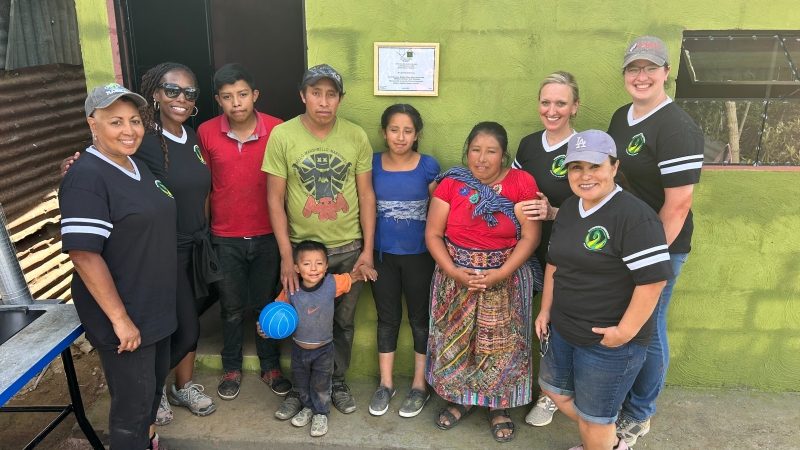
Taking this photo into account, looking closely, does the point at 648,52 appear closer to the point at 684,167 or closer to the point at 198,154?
the point at 684,167

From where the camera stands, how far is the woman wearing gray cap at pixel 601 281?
2.26 meters

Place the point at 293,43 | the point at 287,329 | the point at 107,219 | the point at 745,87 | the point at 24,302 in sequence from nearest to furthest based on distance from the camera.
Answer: the point at 107,219, the point at 24,302, the point at 287,329, the point at 745,87, the point at 293,43

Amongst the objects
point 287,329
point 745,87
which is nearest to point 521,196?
point 287,329

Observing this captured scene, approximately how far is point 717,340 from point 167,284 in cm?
347

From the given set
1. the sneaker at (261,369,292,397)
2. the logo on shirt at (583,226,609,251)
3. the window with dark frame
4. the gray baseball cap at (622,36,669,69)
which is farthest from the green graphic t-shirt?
the window with dark frame

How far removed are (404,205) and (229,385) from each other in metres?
1.71

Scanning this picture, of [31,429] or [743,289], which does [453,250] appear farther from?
[31,429]

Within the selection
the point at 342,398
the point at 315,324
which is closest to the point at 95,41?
the point at 315,324

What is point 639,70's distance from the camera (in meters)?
2.67

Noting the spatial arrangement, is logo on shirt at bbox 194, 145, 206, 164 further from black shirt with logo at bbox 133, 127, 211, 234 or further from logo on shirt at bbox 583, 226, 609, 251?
logo on shirt at bbox 583, 226, 609, 251

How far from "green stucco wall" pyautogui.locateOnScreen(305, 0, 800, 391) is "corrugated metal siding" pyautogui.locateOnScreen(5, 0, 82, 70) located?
3.10 metres

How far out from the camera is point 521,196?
9.60ft

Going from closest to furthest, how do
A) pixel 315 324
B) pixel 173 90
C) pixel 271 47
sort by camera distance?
1. pixel 173 90
2. pixel 315 324
3. pixel 271 47

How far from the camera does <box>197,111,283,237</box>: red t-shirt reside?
3223mm
